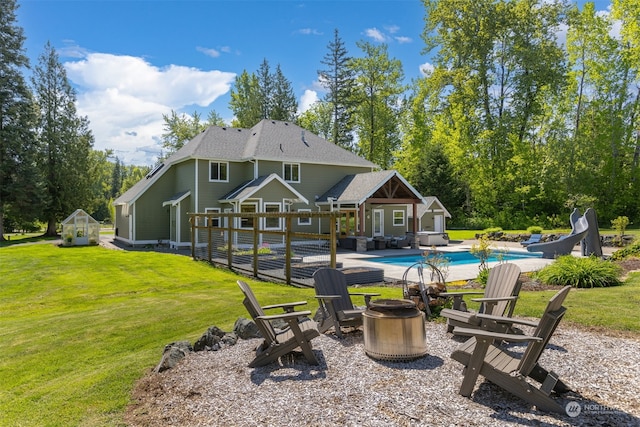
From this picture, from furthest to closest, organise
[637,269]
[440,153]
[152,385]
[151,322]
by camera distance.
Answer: [440,153] < [637,269] < [151,322] < [152,385]

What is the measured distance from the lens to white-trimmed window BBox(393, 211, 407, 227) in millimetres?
26281

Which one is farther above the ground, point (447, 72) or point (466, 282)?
point (447, 72)

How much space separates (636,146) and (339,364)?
35.3 meters

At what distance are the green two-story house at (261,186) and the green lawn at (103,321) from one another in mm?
8953

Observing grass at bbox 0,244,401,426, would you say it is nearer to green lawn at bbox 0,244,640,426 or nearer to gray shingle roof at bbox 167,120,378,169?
green lawn at bbox 0,244,640,426

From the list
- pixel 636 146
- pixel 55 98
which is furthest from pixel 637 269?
pixel 55 98

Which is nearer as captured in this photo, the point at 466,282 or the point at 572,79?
the point at 466,282

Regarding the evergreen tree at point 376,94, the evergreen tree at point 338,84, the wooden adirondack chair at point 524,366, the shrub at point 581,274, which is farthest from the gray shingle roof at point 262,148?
the wooden adirondack chair at point 524,366

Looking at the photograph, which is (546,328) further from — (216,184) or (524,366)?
(216,184)

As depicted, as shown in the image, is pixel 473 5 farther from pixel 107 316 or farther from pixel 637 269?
pixel 107 316

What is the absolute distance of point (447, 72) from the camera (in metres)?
37.6

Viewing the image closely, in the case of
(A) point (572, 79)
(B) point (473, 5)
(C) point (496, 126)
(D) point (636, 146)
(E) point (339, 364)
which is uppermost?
(B) point (473, 5)

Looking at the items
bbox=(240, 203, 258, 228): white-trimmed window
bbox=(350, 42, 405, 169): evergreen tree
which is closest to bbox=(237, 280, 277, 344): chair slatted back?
bbox=(240, 203, 258, 228): white-trimmed window

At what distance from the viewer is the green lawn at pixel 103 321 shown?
169 inches
